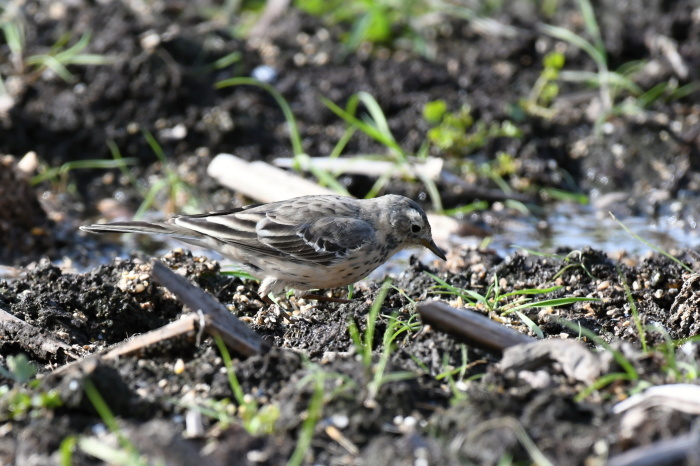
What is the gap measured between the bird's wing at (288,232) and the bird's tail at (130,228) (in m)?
0.12

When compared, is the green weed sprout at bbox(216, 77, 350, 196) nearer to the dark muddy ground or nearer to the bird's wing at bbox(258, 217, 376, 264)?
the dark muddy ground

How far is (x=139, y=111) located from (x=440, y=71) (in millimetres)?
3366

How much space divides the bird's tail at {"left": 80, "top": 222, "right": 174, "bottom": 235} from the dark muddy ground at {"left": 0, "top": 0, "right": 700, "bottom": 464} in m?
0.25

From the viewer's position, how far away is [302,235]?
22.0 feet

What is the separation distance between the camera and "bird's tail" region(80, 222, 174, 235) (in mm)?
6469

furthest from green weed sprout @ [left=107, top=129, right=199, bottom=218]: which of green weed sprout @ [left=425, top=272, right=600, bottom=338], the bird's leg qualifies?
green weed sprout @ [left=425, top=272, right=600, bottom=338]

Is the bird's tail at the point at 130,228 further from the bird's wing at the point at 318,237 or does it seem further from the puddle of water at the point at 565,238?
the puddle of water at the point at 565,238

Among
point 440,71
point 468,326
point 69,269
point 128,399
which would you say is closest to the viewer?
point 128,399

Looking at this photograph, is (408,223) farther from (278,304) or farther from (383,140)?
(383,140)

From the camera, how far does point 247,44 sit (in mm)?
11156

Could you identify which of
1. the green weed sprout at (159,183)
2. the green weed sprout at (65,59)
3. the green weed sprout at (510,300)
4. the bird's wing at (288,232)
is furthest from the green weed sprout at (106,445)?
the green weed sprout at (65,59)

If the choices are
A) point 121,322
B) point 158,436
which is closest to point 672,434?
point 158,436

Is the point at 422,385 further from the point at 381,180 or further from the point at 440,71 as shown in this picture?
the point at 440,71

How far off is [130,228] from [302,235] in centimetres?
120
